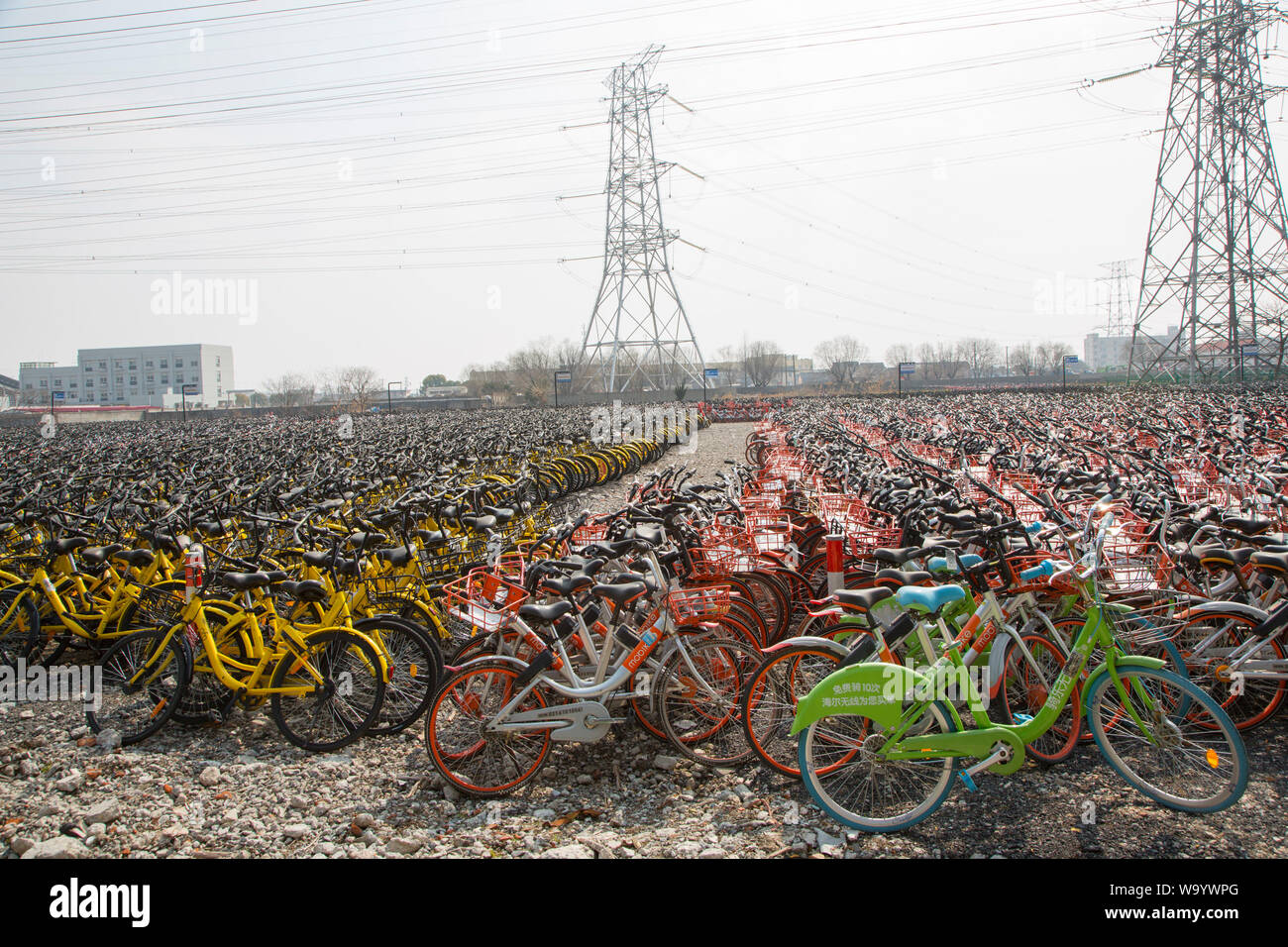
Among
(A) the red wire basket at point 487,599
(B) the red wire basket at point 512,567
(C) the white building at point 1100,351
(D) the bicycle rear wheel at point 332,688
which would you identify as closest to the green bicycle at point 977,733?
(A) the red wire basket at point 487,599

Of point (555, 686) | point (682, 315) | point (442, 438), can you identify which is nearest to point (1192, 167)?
point (682, 315)

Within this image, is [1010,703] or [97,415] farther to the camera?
[97,415]

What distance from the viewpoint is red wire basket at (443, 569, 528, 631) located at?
11.9 ft

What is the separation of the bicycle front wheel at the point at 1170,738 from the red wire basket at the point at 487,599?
248cm

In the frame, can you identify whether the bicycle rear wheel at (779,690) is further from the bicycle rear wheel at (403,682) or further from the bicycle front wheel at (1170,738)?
the bicycle rear wheel at (403,682)

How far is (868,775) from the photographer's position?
3.04 meters

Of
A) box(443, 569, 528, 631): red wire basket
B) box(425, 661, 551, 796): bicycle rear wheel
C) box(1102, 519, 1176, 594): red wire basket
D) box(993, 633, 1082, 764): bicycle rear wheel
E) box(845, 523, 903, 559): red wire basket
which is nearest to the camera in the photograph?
box(993, 633, 1082, 764): bicycle rear wheel

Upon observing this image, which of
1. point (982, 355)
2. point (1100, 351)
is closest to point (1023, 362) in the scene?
point (982, 355)

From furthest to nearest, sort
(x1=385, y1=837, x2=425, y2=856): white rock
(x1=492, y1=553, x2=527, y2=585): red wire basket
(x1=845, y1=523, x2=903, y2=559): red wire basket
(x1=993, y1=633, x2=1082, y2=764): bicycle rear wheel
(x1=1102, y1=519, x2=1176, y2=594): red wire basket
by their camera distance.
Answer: (x1=845, y1=523, x2=903, y2=559): red wire basket < (x1=492, y1=553, x2=527, y2=585): red wire basket < (x1=1102, y1=519, x2=1176, y2=594): red wire basket < (x1=993, y1=633, x2=1082, y2=764): bicycle rear wheel < (x1=385, y1=837, x2=425, y2=856): white rock

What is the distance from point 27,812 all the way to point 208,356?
76.8 m

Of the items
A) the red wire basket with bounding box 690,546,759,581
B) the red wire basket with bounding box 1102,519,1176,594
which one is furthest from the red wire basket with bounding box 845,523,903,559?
the red wire basket with bounding box 1102,519,1176,594

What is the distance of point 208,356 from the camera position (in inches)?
2741

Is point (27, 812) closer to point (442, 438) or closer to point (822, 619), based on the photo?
point (822, 619)

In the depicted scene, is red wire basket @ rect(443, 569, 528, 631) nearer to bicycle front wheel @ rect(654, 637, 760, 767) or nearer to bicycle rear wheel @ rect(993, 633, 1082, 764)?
bicycle front wheel @ rect(654, 637, 760, 767)
